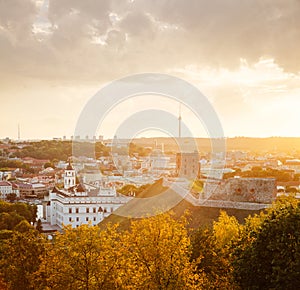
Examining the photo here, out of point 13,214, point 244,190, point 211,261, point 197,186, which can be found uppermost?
point 244,190

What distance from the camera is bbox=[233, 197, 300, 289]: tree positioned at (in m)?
10.6

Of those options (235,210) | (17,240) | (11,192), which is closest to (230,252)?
(17,240)

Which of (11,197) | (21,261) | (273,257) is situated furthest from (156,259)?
(11,197)

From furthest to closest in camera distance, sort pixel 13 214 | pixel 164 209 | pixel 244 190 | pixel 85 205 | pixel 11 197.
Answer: pixel 11 197, pixel 85 205, pixel 13 214, pixel 164 209, pixel 244 190

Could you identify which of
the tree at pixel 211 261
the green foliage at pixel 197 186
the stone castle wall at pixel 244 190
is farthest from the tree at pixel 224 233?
the green foliage at pixel 197 186

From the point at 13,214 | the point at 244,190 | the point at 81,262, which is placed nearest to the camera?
the point at 81,262

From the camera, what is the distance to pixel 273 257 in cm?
1118

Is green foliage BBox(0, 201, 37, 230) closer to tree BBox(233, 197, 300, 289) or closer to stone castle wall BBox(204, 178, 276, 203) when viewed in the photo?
stone castle wall BBox(204, 178, 276, 203)

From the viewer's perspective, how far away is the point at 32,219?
132 ft

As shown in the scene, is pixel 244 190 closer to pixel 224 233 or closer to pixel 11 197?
pixel 224 233

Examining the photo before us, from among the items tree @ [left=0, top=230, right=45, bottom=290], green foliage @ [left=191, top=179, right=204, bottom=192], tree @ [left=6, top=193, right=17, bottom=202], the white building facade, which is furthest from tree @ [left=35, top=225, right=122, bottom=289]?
tree @ [left=6, top=193, right=17, bottom=202]

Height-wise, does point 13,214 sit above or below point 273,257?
below

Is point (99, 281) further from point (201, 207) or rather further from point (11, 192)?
point (11, 192)

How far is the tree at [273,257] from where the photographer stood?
417 inches
